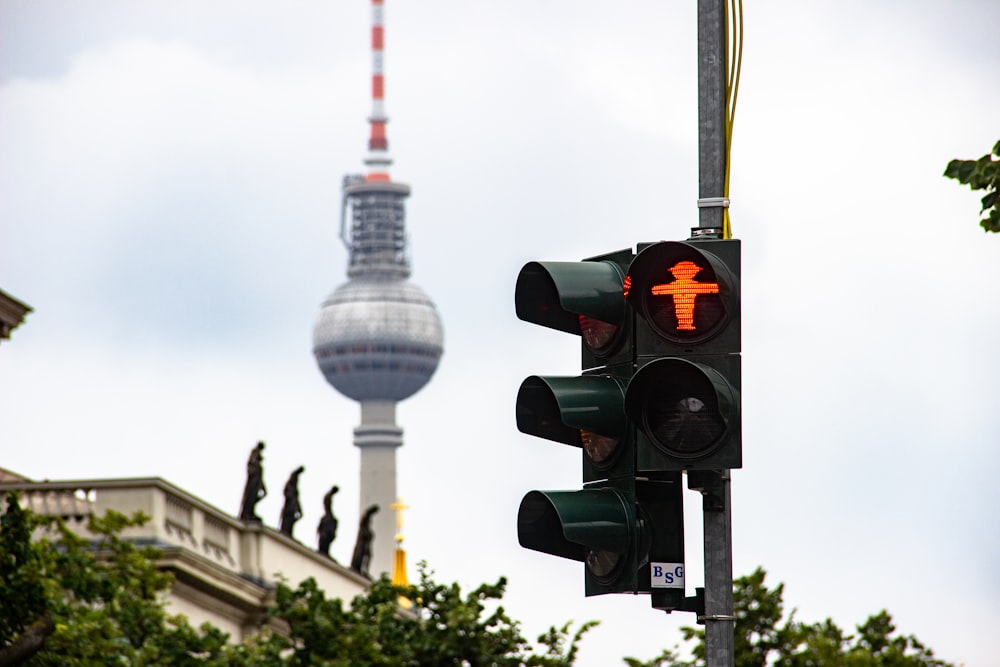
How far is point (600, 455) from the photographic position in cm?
888

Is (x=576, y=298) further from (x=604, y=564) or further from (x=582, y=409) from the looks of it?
(x=604, y=564)

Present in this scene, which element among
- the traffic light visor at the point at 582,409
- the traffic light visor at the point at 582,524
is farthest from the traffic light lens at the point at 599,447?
the traffic light visor at the point at 582,524

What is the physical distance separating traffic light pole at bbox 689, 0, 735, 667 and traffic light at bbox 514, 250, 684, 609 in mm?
351

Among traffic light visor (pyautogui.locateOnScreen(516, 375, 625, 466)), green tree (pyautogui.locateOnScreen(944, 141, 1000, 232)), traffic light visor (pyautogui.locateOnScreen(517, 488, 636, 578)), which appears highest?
green tree (pyautogui.locateOnScreen(944, 141, 1000, 232))

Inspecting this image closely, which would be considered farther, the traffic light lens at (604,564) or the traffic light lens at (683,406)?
the traffic light lens at (604,564)

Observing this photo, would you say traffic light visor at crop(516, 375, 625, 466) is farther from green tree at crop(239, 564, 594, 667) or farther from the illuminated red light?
green tree at crop(239, 564, 594, 667)

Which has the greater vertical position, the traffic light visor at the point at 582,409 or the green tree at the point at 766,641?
the green tree at the point at 766,641

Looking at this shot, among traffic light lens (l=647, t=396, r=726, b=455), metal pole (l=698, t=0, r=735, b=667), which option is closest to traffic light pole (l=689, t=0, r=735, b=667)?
metal pole (l=698, t=0, r=735, b=667)

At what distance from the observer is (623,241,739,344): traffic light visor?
8352 mm

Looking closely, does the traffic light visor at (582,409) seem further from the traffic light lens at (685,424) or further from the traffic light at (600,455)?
the traffic light lens at (685,424)

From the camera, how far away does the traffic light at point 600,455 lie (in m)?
8.69

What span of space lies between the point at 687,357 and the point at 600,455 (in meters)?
0.71

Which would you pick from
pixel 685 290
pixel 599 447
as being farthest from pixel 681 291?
pixel 599 447

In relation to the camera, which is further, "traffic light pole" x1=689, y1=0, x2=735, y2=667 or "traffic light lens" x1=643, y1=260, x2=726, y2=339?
"traffic light lens" x1=643, y1=260, x2=726, y2=339
